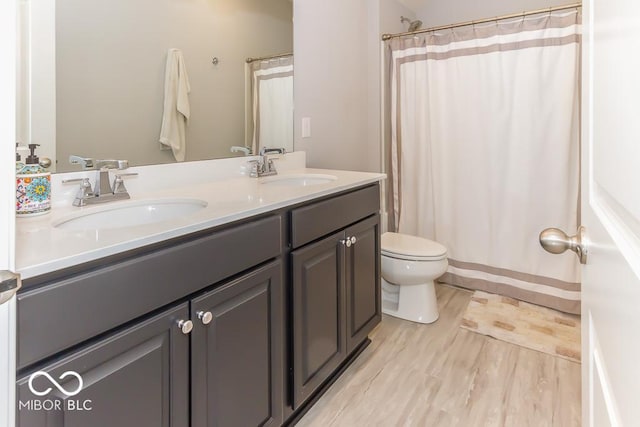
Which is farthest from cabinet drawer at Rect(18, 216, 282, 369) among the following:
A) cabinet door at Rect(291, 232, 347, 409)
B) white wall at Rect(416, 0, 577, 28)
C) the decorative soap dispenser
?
white wall at Rect(416, 0, 577, 28)

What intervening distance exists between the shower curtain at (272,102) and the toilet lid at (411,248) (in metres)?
0.83

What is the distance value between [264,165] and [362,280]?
740 mm

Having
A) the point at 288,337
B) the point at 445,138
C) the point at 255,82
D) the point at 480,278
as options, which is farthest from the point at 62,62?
the point at 480,278

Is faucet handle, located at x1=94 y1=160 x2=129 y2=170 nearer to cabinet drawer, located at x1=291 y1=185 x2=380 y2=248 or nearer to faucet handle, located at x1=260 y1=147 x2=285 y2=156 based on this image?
cabinet drawer, located at x1=291 y1=185 x2=380 y2=248

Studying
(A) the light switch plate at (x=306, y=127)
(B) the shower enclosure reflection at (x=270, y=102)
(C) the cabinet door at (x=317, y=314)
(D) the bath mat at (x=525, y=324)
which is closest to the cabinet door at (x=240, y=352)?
(C) the cabinet door at (x=317, y=314)

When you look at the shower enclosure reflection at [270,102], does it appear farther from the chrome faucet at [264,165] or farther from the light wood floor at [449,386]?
the light wood floor at [449,386]

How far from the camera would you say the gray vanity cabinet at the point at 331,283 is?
1.36 m

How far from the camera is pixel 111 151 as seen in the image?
1.32 m

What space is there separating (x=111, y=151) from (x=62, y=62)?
299mm

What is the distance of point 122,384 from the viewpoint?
80 cm

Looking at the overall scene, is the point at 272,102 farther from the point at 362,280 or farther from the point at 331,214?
the point at 362,280

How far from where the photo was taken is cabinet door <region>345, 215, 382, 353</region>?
1.68 metres
